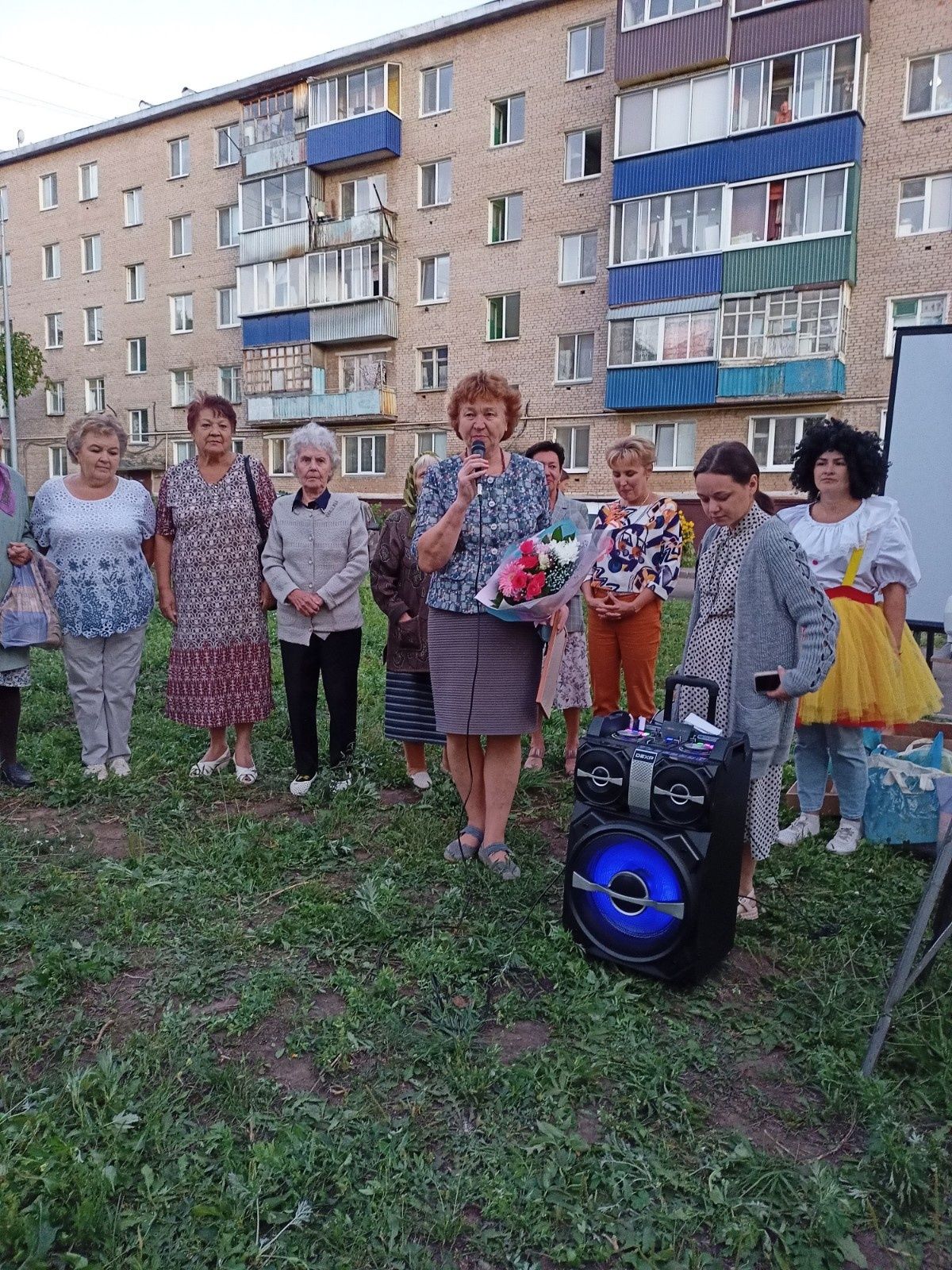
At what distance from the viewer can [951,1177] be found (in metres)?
2.03

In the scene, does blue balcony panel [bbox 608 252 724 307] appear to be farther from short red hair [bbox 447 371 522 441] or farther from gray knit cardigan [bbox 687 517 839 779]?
gray knit cardigan [bbox 687 517 839 779]

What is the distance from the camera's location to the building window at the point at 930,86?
18750 millimetres

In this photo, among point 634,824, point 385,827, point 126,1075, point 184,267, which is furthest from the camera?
point 184,267

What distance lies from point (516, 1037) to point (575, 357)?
22777mm

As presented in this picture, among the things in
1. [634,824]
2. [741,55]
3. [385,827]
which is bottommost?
[385,827]

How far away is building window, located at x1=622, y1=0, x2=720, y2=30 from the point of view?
797 inches

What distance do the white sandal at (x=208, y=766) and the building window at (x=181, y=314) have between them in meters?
28.7

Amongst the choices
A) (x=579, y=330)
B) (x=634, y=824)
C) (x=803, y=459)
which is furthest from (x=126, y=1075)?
(x=579, y=330)

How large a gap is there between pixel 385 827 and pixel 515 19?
84.8 ft

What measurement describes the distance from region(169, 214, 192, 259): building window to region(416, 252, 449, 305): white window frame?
956 cm

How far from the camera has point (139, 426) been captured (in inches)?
1241

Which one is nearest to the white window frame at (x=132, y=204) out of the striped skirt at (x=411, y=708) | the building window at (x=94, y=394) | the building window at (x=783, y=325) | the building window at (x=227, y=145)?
the building window at (x=227, y=145)

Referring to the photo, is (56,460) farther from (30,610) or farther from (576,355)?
(30,610)

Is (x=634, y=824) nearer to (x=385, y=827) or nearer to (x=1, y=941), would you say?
(x=385, y=827)
